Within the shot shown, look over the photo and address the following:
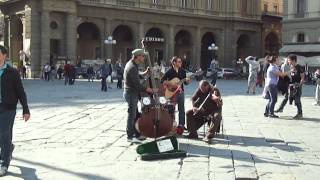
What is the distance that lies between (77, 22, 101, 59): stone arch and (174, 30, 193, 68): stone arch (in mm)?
11388

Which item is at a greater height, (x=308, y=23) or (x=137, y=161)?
(x=308, y=23)

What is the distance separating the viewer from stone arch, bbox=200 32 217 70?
64319mm

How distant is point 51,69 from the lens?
143 feet

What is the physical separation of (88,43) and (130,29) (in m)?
4.54

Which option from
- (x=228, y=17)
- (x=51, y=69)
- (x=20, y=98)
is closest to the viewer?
(x=20, y=98)

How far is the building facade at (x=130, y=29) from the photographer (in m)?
46.8

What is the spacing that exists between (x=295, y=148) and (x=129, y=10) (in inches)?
1786

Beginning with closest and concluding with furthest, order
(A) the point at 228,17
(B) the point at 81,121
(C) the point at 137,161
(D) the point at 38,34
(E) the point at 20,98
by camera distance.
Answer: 1. (E) the point at 20,98
2. (C) the point at 137,161
3. (B) the point at 81,121
4. (D) the point at 38,34
5. (A) the point at 228,17

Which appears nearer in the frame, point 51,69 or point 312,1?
point 51,69

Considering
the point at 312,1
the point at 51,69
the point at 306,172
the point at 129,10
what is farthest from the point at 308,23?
the point at 306,172

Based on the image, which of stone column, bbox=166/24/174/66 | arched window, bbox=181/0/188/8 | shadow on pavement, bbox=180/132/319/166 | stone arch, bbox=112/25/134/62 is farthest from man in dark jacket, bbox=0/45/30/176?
arched window, bbox=181/0/188/8

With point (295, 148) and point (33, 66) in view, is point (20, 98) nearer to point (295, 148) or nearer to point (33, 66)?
point (295, 148)

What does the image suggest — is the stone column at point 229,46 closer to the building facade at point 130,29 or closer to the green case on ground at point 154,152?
the building facade at point 130,29

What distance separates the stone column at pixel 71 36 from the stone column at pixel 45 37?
1.87m
